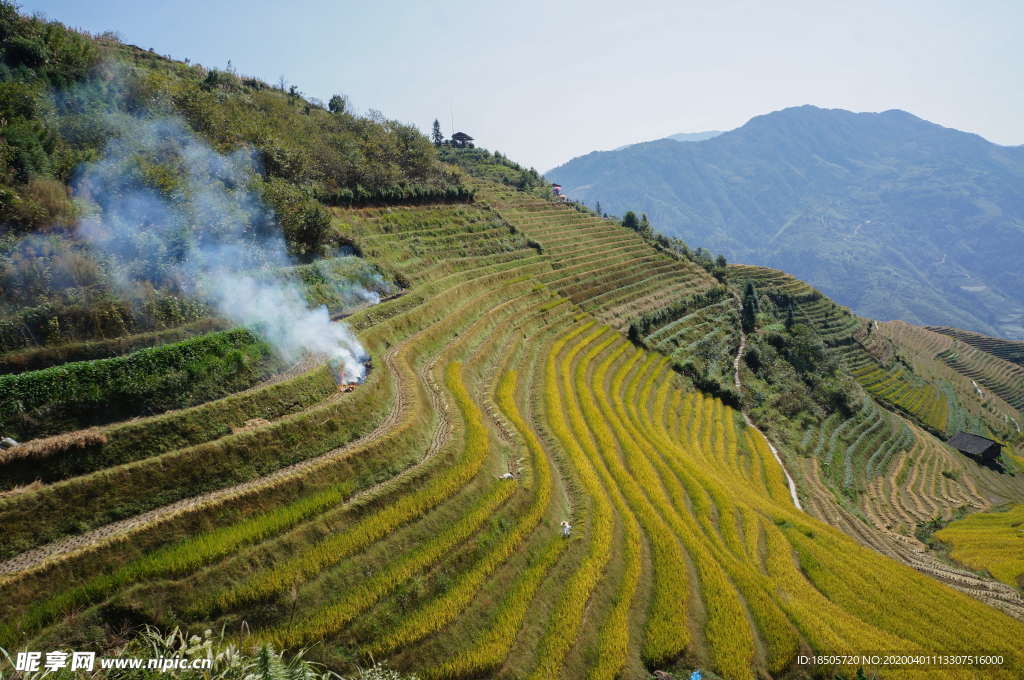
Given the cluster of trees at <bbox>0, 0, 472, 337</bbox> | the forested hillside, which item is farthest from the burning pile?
the cluster of trees at <bbox>0, 0, 472, 337</bbox>

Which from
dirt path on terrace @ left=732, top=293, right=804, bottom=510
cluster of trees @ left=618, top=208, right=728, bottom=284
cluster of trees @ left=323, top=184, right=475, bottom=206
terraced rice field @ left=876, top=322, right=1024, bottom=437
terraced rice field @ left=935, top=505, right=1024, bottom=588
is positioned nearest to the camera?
Answer: terraced rice field @ left=935, top=505, right=1024, bottom=588

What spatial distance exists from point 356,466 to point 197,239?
18114 mm

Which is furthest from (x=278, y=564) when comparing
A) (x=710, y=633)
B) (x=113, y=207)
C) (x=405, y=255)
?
(x=405, y=255)

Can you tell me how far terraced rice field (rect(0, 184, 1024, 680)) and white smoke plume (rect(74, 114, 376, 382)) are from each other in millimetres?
2783

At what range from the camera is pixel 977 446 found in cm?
6009

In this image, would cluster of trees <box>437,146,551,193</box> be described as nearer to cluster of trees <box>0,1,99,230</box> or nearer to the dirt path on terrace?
the dirt path on terrace

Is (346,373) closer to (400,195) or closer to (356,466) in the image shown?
(356,466)

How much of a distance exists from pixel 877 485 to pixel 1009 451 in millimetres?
41707

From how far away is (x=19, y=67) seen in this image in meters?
33.3

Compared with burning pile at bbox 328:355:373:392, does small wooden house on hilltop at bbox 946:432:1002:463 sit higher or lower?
lower

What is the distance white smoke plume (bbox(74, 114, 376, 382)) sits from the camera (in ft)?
72.6

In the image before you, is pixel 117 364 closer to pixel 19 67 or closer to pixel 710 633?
pixel 710 633

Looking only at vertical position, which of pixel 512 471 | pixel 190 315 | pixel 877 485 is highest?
pixel 190 315

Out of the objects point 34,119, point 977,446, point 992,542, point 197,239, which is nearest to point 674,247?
point 977,446
